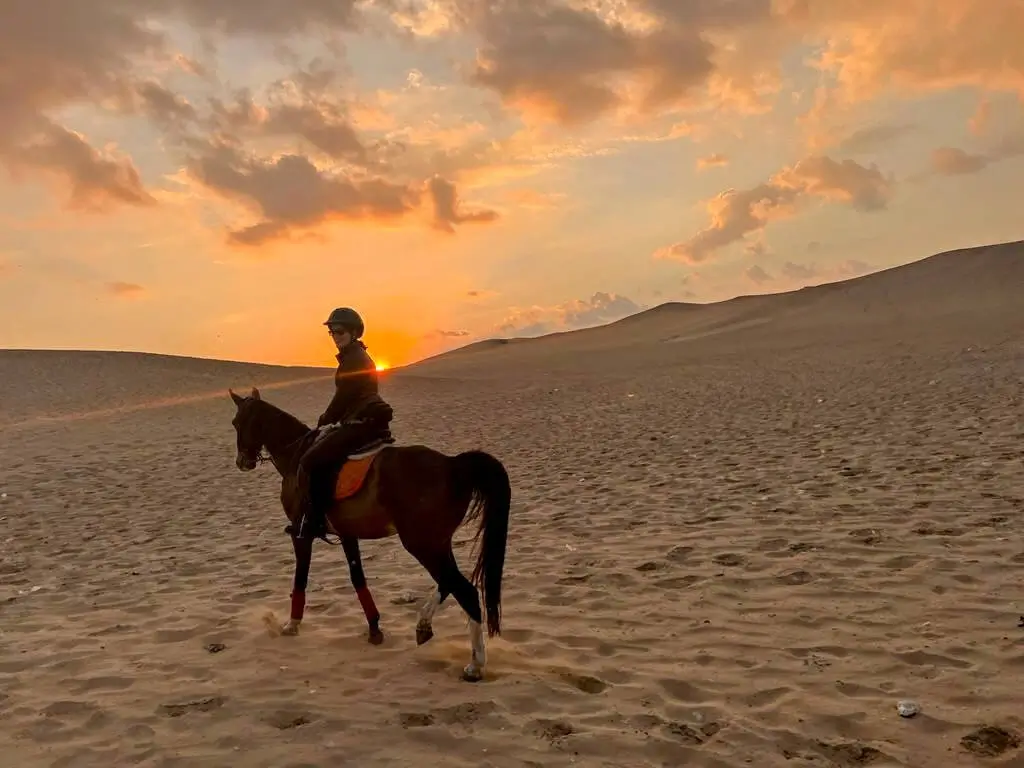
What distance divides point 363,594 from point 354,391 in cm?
184

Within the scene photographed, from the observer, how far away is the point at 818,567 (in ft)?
25.3

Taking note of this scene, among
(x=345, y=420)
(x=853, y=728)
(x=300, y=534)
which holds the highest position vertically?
(x=345, y=420)

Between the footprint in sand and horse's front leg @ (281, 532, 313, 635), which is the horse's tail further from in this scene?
the footprint in sand

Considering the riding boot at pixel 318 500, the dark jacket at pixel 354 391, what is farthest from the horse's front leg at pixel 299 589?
the dark jacket at pixel 354 391

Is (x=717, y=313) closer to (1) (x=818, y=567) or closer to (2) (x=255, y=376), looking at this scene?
(2) (x=255, y=376)

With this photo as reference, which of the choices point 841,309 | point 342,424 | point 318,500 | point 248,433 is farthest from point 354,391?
point 841,309

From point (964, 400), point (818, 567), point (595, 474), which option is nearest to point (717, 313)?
point (964, 400)

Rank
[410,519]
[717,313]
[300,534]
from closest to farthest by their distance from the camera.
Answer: [410,519] → [300,534] → [717,313]

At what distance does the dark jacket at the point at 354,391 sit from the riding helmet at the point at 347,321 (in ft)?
0.48

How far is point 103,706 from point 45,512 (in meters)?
10.2

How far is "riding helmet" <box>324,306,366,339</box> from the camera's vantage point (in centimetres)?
698

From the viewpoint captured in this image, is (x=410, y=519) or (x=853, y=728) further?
(x=410, y=519)

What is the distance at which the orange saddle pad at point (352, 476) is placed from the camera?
6.45 m

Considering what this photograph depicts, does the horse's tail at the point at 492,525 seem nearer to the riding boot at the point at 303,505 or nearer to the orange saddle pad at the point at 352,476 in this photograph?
the orange saddle pad at the point at 352,476
